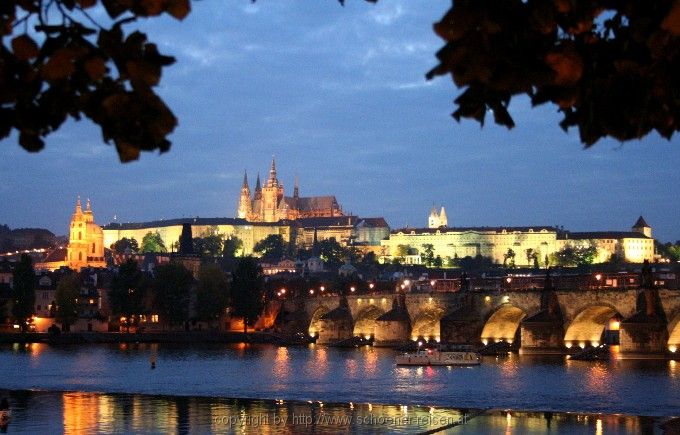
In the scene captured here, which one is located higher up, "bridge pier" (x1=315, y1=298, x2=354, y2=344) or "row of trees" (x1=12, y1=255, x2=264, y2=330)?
"row of trees" (x1=12, y1=255, x2=264, y2=330)

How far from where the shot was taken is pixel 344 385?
163 ft

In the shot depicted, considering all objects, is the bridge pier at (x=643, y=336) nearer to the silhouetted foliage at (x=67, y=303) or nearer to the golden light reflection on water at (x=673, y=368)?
the golden light reflection on water at (x=673, y=368)

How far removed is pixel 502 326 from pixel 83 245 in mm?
102376

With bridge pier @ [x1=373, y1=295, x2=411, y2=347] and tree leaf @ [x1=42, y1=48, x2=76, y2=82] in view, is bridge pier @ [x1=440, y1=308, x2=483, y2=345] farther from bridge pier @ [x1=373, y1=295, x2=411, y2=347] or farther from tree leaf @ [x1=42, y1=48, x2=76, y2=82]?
tree leaf @ [x1=42, y1=48, x2=76, y2=82]

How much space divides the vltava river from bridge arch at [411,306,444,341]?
800 cm

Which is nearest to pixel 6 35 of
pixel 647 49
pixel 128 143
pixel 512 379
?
pixel 128 143

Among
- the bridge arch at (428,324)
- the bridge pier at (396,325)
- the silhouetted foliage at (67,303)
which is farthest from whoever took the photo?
the silhouetted foliage at (67,303)

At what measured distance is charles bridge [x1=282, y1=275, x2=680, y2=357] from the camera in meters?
61.3

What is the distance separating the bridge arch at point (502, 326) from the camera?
75.1 meters

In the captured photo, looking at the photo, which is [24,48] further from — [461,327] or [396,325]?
[396,325]

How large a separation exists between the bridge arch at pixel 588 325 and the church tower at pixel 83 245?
103856mm

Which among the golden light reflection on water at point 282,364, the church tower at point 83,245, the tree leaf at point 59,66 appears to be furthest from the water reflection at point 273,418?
the church tower at point 83,245

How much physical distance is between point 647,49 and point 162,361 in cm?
6290

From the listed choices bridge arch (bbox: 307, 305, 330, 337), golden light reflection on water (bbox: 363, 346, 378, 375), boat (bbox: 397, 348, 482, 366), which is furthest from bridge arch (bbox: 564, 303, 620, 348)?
bridge arch (bbox: 307, 305, 330, 337)
